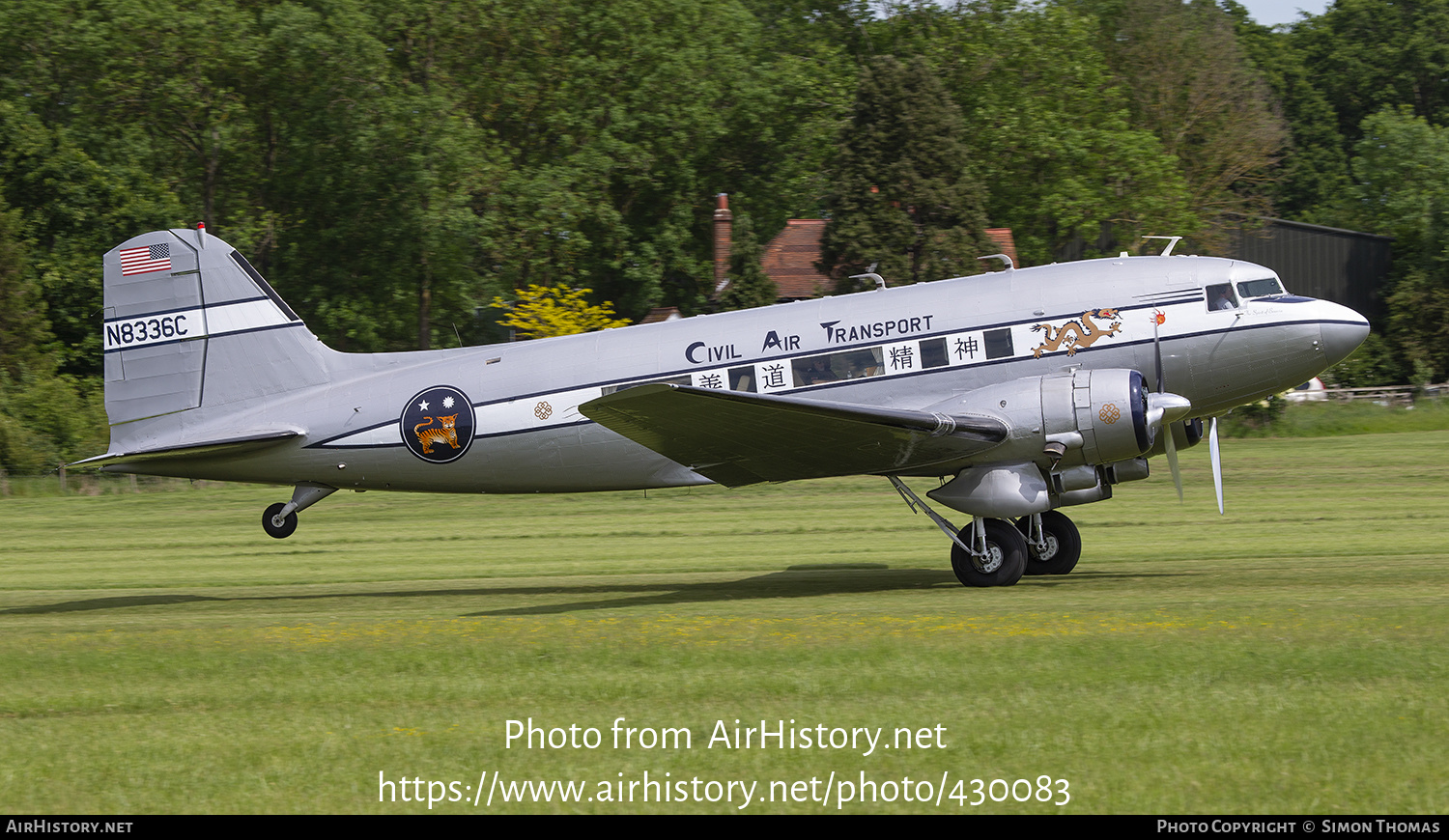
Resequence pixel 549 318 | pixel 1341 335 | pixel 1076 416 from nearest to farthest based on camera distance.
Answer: pixel 1076 416 → pixel 1341 335 → pixel 549 318

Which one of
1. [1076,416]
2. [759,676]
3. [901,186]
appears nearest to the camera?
[759,676]

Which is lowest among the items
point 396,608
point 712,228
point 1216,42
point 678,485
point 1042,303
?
point 396,608

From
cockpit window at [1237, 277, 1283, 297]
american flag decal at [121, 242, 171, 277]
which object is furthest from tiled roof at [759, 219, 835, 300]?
cockpit window at [1237, 277, 1283, 297]

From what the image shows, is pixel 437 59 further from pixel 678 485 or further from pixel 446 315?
pixel 678 485

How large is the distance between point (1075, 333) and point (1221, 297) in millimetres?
1829

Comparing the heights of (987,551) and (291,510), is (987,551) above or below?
below


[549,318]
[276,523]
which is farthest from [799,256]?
[276,523]

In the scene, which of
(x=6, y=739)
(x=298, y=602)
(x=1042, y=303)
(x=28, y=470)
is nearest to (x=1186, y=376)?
(x=1042, y=303)

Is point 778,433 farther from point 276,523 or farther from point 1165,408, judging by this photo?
point 276,523

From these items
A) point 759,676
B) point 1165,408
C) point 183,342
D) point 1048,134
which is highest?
point 1048,134

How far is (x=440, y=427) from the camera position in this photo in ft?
57.5

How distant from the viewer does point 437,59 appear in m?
63.8

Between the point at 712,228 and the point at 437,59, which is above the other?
the point at 437,59

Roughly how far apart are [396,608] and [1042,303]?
8.79 m
